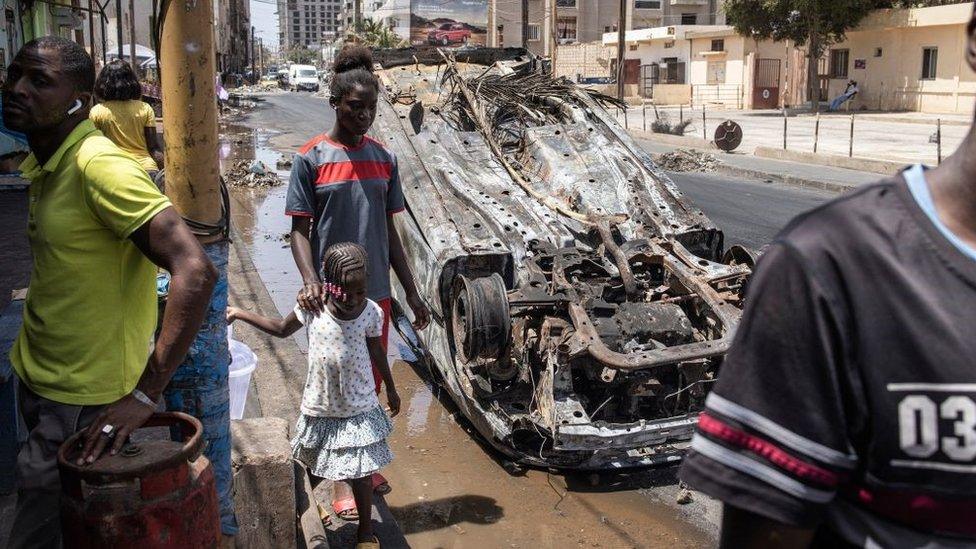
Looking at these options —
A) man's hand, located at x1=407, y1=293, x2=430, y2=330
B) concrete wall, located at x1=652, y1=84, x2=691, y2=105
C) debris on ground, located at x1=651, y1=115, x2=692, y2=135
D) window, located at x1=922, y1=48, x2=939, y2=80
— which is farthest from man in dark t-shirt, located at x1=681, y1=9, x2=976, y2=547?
concrete wall, located at x1=652, y1=84, x2=691, y2=105

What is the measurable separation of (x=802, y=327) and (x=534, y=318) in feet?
13.5

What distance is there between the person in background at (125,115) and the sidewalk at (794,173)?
1083 centimetres

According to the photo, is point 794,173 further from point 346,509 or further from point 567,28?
point 567,28

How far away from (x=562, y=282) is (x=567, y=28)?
2640 inches

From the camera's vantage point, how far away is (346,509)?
4.09 meters

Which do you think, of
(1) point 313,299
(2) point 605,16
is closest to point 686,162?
(1) point 313,299

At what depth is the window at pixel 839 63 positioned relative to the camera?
121 ft

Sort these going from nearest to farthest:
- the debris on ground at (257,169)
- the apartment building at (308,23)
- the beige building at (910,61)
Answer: the debris on ground at (257,169), the beige building at (910,61), the apartment building at (308,23)

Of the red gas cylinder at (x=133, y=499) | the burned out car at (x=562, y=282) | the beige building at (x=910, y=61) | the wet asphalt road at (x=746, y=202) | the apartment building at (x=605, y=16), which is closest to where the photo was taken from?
the red gas cylinder at (x=133, y=499)

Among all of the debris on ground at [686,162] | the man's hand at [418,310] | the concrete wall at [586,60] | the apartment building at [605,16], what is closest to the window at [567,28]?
the apartment building at [605,16]

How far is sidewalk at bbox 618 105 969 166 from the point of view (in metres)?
19.7

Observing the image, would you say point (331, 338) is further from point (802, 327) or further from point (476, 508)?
point (802, 327)

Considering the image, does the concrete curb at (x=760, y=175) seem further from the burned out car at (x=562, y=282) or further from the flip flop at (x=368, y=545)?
the flip flop at (x=368, y=545)

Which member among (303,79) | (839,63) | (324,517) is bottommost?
(324,517)
